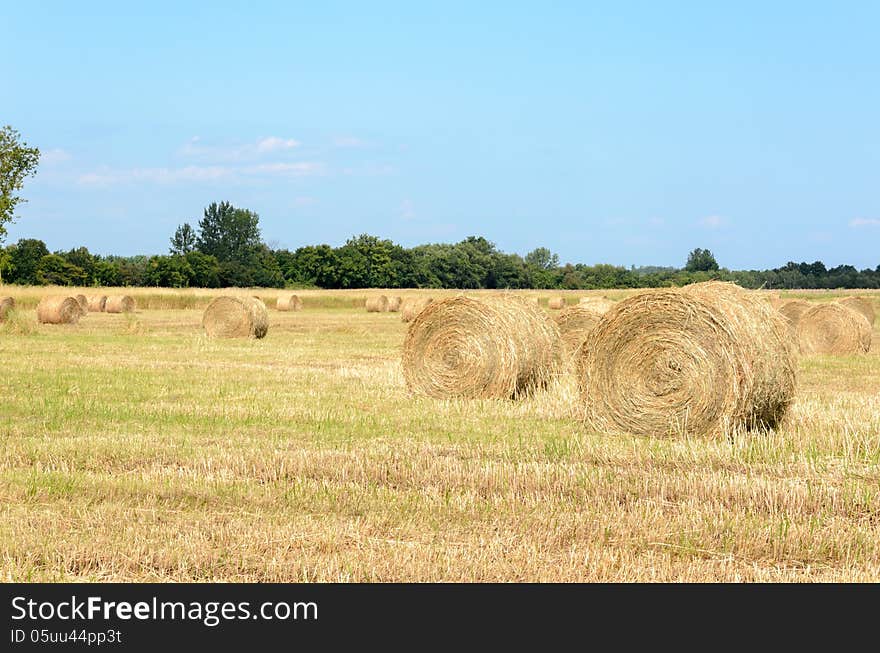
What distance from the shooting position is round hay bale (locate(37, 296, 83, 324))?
1200 inches

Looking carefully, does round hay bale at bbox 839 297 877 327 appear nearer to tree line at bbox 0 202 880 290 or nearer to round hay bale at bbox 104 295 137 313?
round hay bale at bbox 104 295 137 313

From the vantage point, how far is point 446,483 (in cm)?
762

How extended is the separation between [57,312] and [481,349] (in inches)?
812

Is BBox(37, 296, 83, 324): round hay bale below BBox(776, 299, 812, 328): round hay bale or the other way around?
below

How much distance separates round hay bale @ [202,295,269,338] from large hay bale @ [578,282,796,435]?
15.3 metres

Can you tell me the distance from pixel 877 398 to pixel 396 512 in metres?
8.55

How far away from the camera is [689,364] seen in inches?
408

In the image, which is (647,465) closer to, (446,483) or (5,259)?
(446,483)

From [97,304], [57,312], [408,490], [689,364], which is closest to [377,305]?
[97,304]

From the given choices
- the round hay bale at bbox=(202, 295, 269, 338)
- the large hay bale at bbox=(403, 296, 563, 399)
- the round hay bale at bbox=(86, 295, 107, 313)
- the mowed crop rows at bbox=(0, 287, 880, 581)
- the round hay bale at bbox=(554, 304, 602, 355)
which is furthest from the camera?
the round hay bale at bbox=(86, 295, 107, 313)

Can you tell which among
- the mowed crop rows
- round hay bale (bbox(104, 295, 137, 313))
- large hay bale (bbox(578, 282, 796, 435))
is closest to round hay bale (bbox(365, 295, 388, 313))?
round hay bale (bbox(104, 295, 137, 313))

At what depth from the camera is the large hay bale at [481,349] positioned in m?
13.2

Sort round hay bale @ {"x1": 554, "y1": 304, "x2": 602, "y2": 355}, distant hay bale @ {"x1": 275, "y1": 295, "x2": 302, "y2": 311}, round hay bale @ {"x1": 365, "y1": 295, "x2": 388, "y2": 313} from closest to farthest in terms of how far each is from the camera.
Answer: round hay bale @ {"x1": 554, "y1": 304, "x2": 602, "y2": 355}
distant hay bale @ {"x1": 275, "y1": 295, "x2": 302, "y2": 311}
round hay bale @ {"x1": 365, "y1": 295, "x2": 388, "y2": 313}

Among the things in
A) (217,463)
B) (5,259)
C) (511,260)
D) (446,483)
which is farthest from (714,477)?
(511,260)
